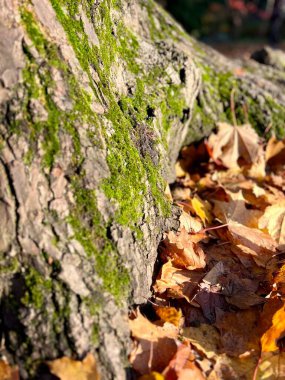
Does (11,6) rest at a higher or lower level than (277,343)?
higher

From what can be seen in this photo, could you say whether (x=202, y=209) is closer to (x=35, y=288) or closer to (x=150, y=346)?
(x=150, y=346)

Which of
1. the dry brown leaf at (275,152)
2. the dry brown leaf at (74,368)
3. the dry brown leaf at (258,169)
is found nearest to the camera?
the dry brown leaf at (74,368)

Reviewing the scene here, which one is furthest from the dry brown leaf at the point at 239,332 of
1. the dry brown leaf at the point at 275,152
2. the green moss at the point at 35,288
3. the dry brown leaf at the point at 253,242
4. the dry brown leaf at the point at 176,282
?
the dry brown leaf at the point at 275,152

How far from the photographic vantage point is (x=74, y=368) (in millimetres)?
1612

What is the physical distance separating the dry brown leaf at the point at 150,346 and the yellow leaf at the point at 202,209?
88cm

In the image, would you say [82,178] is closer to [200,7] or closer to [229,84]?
[229,84]

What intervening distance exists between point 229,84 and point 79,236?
7.34ft

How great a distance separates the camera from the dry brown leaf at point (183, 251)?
7.08 feet

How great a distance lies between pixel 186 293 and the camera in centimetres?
211

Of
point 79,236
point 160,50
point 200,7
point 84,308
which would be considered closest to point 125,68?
point 160,50

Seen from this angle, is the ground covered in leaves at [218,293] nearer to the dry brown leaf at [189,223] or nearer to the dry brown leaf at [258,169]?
the dry brown leaf at [189,223]

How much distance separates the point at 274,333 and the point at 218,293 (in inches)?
12.3

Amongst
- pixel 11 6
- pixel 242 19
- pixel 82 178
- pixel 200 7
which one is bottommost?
pixel 242 19

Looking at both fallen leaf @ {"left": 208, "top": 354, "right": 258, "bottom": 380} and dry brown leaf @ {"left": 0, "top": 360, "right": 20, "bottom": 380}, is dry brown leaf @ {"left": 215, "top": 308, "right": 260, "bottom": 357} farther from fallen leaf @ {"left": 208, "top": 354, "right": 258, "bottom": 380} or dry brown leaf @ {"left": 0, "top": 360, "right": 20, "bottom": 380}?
dry brown leaf @ {"left": 0, "top": 360, "right": 20, "bottom": 380}
